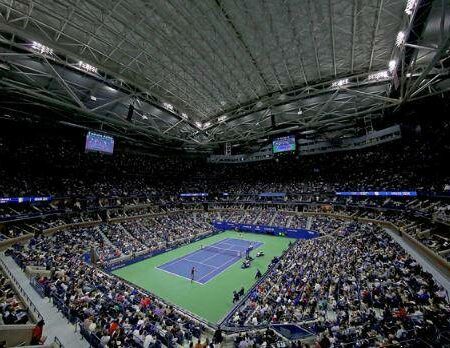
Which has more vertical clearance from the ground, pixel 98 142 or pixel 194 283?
pixel 98 142

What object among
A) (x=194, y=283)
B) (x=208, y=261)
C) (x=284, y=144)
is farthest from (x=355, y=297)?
(x=284, y=144)

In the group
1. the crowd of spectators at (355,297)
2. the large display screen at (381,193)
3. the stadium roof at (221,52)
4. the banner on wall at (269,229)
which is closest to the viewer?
the crowd of spectators at (355,297)

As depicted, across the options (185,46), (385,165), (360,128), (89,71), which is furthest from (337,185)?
(89,71)

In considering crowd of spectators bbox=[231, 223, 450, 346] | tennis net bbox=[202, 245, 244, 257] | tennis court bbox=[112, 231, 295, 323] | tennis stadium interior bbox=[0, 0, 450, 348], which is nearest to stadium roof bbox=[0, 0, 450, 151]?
tennis stadium interior bbox=[0, 0, 450, 348]

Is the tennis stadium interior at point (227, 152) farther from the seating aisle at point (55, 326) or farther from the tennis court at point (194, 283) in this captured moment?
the tennis court at point (194, 283)

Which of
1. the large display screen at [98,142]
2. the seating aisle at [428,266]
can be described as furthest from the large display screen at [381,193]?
the large display screen at [98,142]

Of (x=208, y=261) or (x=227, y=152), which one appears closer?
(x=208, y=261)

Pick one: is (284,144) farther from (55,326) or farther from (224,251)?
(55,326)
